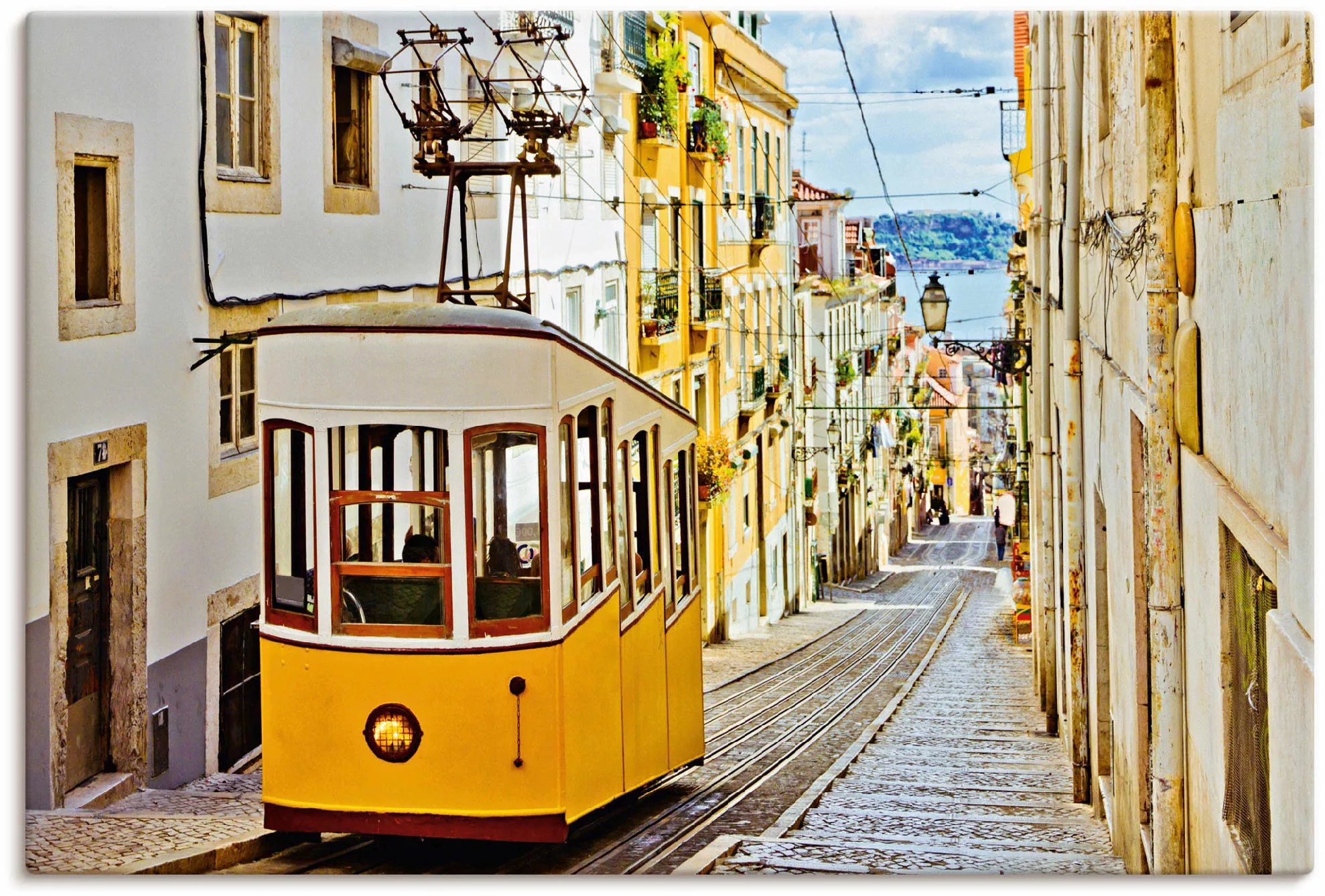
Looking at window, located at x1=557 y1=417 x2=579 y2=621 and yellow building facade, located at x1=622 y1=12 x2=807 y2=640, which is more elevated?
yellow building facade, located at x1=622 y1=12 x2=807 y2=640

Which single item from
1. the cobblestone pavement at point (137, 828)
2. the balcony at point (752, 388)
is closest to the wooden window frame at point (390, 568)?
the cobblestone pavement at point (137, 828)

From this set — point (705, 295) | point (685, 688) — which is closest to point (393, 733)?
point (685, 688)

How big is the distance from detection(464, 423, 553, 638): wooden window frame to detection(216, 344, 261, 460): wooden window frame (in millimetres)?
1761

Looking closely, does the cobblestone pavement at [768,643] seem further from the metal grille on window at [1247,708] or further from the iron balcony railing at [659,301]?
the metal grille on window at [1247,708]

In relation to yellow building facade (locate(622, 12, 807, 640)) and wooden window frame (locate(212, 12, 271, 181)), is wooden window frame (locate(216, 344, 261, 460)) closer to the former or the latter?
wooden window frame (locate(212, 12, 271, 181))

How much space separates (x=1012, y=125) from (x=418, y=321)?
3.25 metres

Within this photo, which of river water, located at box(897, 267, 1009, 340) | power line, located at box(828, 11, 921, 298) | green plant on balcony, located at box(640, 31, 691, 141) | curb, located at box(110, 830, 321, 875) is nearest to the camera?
curb, located at box(110, 830, 321, 875)

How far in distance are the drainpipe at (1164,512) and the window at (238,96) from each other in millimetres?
3506

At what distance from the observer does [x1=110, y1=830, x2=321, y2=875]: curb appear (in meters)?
4.89

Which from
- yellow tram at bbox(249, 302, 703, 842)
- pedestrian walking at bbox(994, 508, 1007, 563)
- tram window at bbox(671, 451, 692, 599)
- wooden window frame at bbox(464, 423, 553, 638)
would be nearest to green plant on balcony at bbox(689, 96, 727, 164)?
tram window at bbox(671, 451, 692, 599)

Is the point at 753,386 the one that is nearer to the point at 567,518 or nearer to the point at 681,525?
the point at 681,525

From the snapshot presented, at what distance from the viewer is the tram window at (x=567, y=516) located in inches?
202

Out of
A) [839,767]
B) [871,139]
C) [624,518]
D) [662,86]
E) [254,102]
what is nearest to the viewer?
[624,518]

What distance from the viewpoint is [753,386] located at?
12.0 m
